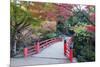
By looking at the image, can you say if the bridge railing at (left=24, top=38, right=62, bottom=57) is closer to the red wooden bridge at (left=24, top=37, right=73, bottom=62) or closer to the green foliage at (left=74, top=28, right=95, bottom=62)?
the red wooden bridge at (left=24, top=37, right=73, bottom=62)

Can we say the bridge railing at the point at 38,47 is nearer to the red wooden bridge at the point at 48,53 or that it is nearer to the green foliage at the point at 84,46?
the red wooden bridge at the point at 48,53

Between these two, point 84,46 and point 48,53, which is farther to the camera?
point 84,46

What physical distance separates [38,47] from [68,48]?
0.37 metres

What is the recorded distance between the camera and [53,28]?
2.34 metres

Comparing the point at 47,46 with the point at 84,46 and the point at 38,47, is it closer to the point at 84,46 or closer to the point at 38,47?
the point at 38,47

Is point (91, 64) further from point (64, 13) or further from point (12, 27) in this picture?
point (12, 27)

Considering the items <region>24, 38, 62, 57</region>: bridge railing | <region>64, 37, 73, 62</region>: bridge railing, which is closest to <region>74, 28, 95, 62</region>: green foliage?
<region>64, 37, 73, 62</region>: bridge railing

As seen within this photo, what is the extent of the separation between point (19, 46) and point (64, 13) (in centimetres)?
65

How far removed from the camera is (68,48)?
2.41 metres

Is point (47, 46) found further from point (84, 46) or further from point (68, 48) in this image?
point (84, 46)

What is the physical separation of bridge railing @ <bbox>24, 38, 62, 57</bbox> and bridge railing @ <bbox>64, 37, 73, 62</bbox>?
121 millimetres

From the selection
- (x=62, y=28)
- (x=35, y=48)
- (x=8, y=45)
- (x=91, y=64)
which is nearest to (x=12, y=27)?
(x=8, y=45)

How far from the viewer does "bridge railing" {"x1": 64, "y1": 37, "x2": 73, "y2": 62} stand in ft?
7.85

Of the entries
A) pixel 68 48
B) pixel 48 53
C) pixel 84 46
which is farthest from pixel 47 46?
pixel 84 46
